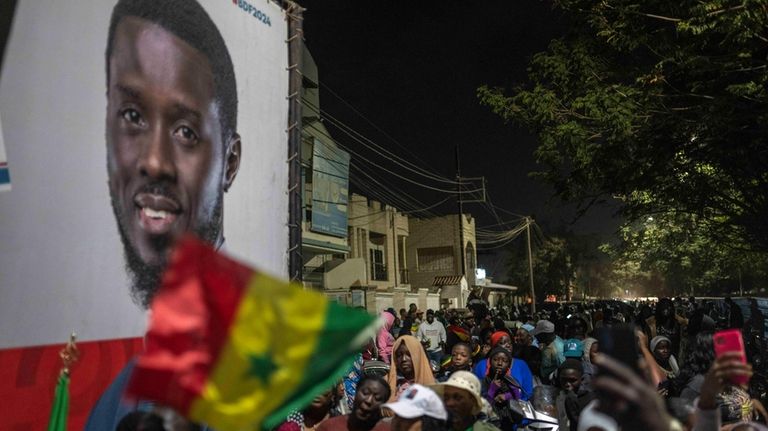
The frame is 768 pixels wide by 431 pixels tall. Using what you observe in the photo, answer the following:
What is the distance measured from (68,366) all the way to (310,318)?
209 cm

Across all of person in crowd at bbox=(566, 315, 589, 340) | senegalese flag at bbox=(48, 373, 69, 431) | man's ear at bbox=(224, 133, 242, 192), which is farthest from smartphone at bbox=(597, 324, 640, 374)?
person in crowd at bbox=(566, 315, 589, 340)

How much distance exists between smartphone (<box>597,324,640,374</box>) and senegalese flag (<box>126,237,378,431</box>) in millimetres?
762

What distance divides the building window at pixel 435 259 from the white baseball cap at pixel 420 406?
43.9 meters

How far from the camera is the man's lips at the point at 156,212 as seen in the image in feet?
14.2

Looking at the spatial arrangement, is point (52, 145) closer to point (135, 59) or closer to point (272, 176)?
point (135, 59)

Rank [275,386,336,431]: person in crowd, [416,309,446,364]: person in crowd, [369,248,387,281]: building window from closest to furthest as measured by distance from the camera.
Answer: [275,386,336,431]: person in crowd, [416,309,446,364]: person in crowd, [369,248,387,281]: building window

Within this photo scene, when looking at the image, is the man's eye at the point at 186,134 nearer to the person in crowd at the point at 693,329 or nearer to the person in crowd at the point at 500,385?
the person in crowd at the point at 500,385

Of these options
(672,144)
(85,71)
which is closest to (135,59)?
(85,71)

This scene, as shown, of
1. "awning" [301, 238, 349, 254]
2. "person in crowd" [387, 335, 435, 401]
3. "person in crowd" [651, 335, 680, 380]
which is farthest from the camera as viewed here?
"awning" [301, 238, 349, 254]

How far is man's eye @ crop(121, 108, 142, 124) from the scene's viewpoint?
420 cm

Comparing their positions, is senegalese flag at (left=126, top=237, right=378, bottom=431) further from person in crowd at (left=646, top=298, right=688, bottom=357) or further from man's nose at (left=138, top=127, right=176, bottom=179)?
person in crowd at (left=646, top=298, right=688, bottom=357)

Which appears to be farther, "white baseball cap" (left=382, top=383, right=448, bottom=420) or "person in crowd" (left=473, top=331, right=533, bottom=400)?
"person in crowd" (left=473, top=331, right=533, bottom=400)

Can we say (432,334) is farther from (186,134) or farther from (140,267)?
(140,267)

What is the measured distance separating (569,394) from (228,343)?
4.87 meters
